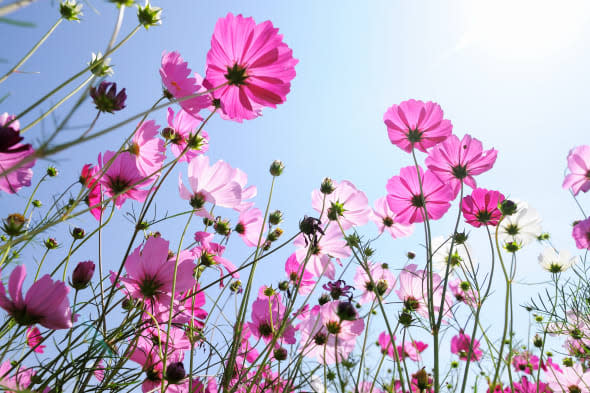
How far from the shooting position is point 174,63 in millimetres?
615

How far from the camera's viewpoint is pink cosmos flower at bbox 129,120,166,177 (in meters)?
0.76

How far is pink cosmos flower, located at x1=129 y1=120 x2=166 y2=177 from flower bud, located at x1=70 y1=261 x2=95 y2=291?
219 millimetres

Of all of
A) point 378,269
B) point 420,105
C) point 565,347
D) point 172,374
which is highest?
point 420,105

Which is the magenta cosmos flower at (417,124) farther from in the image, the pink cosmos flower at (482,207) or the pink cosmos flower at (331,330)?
the pink cosmos flower at (331,330)

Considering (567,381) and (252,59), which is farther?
(567,381)

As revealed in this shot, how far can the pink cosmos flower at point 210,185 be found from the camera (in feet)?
2.66

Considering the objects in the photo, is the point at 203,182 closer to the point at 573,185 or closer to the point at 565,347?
the point at 573,185

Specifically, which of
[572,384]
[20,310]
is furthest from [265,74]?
[572,384]

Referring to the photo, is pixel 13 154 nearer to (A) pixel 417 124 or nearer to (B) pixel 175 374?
(B) pixel 175 374

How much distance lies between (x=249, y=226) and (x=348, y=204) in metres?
0.32

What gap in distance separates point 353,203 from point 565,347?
1335mm

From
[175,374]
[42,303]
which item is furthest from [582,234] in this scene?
[42,303]

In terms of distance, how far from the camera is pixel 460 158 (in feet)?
2.85

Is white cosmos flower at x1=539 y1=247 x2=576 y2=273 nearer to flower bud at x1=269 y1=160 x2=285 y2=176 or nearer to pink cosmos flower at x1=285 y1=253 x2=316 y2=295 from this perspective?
pink cosmos flower at x1=285 y1=253 x2=316 y2=295
